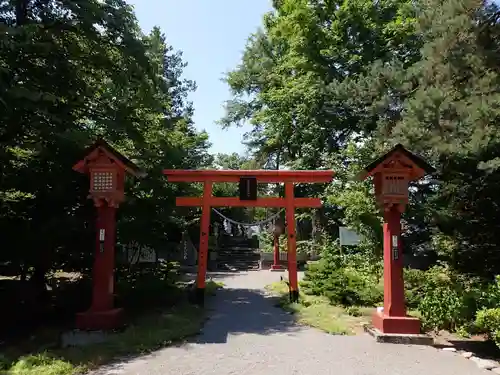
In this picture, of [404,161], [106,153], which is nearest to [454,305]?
[404,161]

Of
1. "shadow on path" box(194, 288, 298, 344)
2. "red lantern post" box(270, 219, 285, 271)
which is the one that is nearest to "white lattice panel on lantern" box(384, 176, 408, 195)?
"shadow on path" box(194, 288, 298, 344)

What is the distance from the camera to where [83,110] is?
11648 mm

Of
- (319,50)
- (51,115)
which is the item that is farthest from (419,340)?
(319,50)

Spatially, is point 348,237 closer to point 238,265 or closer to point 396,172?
point 396,172

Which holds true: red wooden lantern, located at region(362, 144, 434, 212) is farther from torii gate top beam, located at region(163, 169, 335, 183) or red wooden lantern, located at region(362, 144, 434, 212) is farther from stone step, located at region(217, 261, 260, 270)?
stone step, located at region(217, 261, 260, 270)

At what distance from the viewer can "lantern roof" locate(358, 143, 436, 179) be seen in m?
9.16

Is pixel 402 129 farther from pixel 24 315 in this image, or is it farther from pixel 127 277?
pixel 24 315

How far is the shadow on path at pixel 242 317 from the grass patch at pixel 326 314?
0.31 m

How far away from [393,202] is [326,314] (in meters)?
3.20

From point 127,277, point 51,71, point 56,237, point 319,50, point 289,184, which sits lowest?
point 127,277

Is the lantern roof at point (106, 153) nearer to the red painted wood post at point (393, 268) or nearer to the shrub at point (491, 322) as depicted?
the red painted wood post at point (393, 268)

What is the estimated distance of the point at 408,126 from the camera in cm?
1218

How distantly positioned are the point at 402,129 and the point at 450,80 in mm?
1728

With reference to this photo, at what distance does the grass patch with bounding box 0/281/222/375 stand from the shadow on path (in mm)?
410
